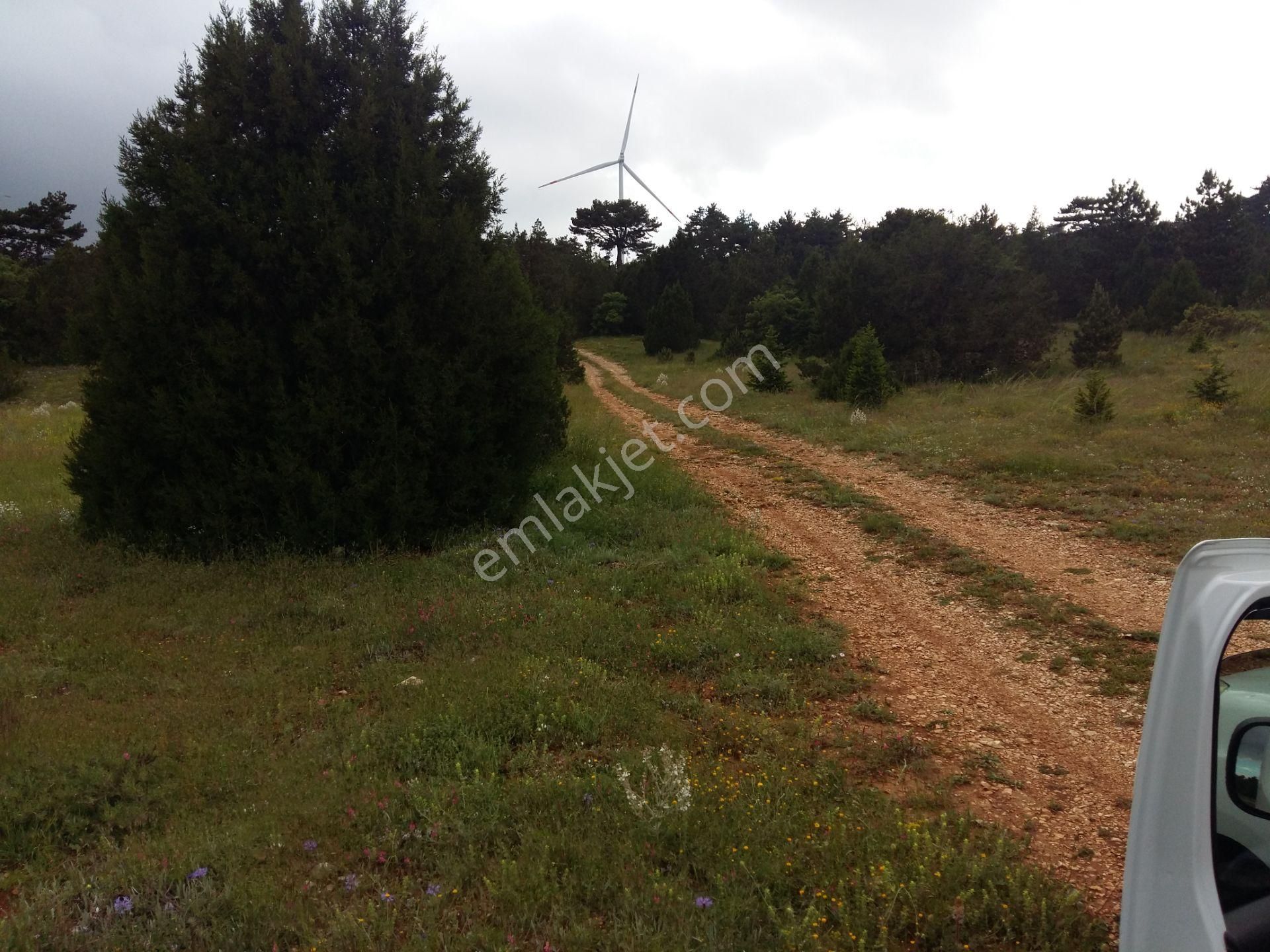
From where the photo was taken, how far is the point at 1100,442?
1209 centimetres

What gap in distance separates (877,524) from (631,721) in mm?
5082

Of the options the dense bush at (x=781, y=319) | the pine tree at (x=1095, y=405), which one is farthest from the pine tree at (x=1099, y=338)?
the pine tree at (x=1095, y=405)

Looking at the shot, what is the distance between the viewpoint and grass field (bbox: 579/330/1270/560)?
8648 mm

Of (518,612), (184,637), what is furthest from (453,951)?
(184,637)

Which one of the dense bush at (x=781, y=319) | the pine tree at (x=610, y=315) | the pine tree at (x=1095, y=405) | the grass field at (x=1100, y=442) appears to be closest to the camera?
the grass field at (x=1100, y=442)

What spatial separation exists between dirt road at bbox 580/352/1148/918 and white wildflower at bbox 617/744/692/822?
50.2 inches

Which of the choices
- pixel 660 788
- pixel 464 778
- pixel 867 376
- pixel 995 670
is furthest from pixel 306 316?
pixel 867 376

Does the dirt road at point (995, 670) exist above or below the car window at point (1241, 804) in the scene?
below

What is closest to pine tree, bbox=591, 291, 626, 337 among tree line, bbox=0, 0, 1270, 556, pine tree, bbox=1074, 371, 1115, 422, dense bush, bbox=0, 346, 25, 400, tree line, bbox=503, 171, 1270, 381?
tree line, bbox=503, 171, 1270, 381

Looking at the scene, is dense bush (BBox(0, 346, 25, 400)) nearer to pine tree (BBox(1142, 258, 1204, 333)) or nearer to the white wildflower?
the white wildflower

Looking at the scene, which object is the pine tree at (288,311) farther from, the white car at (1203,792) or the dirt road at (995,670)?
the white car at (1203,792)

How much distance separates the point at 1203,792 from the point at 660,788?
233 cm

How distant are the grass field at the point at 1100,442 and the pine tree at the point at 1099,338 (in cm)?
141

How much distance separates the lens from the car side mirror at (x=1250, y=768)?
1752 millimetres
